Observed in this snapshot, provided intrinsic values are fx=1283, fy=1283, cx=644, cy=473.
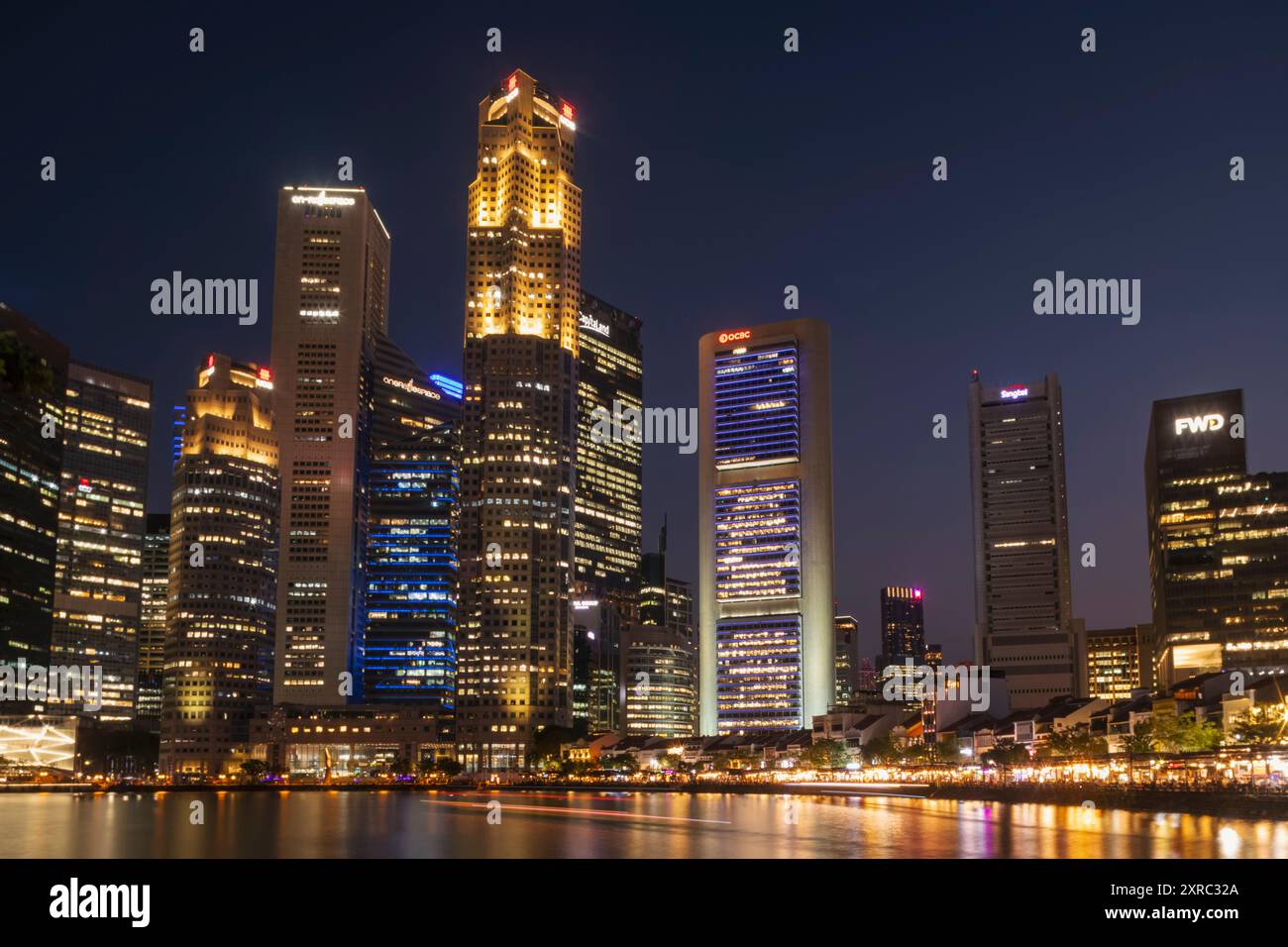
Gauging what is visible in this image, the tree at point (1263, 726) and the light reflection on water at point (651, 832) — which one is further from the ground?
the tree at point (1263, 726)

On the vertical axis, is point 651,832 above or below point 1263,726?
below

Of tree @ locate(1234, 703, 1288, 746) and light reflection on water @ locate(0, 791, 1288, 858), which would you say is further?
tree @ locate(1234, 703, 1288, 746)

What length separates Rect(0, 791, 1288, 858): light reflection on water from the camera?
72562 millimetres

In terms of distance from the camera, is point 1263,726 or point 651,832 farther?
point 1263,726

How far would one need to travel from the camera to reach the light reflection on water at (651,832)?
7256 centimetres

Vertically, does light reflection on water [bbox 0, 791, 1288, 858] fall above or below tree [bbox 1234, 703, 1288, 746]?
below

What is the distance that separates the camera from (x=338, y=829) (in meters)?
103

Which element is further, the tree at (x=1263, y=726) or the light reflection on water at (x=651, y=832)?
the tree at (x=1263, y=726)

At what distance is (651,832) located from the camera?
308 ft
